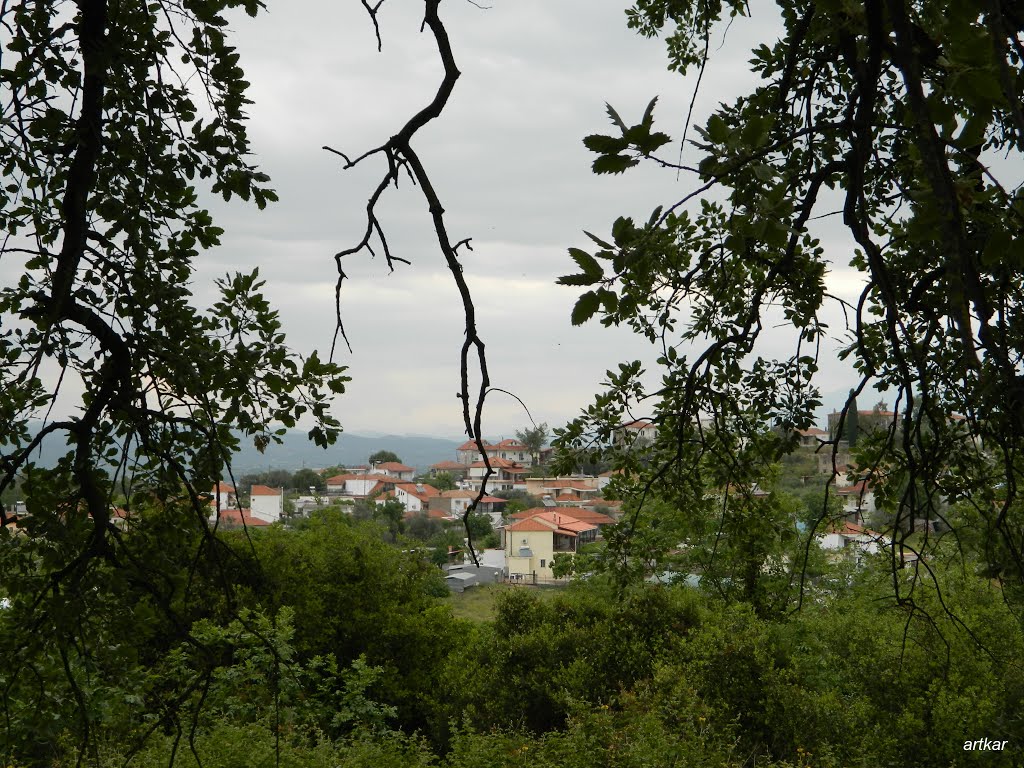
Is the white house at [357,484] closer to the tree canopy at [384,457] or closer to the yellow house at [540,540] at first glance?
the tree canopy at [384,457]

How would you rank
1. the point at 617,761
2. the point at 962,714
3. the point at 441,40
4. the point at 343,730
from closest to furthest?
the point at 441,40, the point at 617,761, the point at 962,714, the point at 343,730

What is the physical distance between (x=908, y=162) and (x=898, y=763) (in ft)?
22.0

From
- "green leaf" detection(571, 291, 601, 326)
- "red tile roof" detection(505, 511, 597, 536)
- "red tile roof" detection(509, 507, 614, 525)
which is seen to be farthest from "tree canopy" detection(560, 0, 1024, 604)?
"red tile roof" detection(509, 507, 614, 525)

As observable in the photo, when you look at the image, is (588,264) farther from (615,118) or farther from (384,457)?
(384,457)

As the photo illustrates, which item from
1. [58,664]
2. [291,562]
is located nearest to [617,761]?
[58,664]

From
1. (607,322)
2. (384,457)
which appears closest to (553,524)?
(607,322)

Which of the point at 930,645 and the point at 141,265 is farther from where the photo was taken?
the point at 930,645

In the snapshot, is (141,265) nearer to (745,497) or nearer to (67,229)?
(67,229)

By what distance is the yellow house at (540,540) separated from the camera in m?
26.7

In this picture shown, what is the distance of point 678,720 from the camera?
6.92 m

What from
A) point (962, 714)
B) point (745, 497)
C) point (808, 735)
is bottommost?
point (808, 735)

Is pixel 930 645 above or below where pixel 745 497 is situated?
below

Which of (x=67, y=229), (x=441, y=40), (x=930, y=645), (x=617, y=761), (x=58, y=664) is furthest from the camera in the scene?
(x=930, y=645)

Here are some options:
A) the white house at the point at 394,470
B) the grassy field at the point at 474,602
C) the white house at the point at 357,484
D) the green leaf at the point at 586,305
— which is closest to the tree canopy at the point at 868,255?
the green leaf at the point at 586,305
